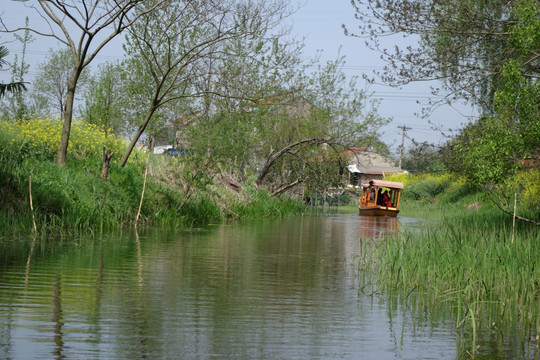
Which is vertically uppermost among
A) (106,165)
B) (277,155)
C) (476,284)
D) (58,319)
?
(277,155)

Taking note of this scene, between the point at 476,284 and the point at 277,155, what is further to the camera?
the point at 277,155

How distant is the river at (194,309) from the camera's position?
251 inches

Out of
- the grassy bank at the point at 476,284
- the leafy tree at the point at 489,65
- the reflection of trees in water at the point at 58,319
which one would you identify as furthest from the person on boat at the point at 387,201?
the reflection of trees in water at the point at 58,319

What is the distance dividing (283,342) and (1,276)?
4.90m

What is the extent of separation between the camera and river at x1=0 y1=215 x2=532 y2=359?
638 cm

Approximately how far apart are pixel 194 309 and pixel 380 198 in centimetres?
3790

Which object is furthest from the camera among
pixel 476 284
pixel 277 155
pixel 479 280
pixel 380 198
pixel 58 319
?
pixel 380 198

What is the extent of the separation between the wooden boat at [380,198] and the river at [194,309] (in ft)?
91.9

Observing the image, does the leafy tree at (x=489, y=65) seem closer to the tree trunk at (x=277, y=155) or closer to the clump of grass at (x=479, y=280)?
the clump of grass at (x=479, y=280)

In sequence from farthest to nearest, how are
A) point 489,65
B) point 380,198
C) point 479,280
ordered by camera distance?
point 380,198
point 489,65
point 479,280

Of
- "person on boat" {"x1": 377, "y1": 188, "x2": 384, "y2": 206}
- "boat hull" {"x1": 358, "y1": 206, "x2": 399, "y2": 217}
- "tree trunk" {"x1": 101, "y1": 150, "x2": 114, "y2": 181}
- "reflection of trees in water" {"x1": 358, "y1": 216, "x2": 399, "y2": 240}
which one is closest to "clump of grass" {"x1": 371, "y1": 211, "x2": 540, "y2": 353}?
"reflection of trees in water" {"x1": 358, "y1": 216, "x2": 399, "y2": 240}

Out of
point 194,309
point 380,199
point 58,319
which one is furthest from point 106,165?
point 380,199

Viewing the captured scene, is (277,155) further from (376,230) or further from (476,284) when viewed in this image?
(476,284)

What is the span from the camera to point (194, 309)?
26.8 feet
